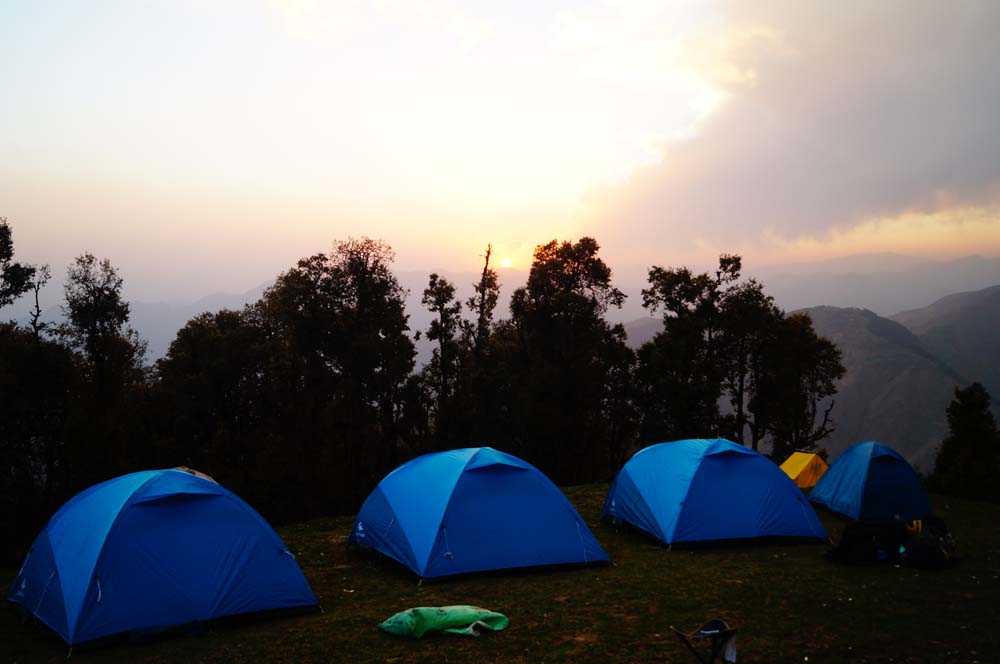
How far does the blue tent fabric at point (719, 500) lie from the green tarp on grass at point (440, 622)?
5.71m

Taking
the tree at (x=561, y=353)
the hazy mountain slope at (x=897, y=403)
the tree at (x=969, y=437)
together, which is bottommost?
the hazy mountain slope at (x=897, y=403)

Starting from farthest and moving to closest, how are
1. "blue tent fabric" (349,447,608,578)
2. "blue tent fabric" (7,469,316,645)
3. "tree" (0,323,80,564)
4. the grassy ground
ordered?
"tree" (0,323,80,564), "blue tent fabric" (349,447,608,578), "blue tent fabric" (7,469,316,645), the grassy ground

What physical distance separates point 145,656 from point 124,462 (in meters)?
23.9

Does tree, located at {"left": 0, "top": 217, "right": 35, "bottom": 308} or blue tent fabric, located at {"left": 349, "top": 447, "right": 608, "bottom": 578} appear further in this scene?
tree, located at {"left": 0, "top": 217, "right": 35, "bottom": 308}

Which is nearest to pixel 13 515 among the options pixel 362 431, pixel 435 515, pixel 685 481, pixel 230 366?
pixel 230 366

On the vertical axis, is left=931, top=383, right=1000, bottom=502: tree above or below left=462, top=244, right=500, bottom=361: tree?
below

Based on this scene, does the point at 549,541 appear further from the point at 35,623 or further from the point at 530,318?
the point at 530,318

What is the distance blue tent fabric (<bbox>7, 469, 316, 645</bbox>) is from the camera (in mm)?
7969

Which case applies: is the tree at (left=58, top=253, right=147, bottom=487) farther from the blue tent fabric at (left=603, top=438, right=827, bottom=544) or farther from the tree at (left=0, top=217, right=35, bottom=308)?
the blue tent fabric at (left=603, top=438, right=827, bottom=544)

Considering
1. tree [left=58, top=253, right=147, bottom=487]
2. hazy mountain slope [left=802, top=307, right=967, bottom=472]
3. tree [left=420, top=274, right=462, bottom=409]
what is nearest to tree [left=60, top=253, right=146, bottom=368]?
tree [left=58, top=253, right=147, bottom=487]

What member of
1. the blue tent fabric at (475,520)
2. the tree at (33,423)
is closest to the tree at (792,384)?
the blue tent fabric at (475,520)

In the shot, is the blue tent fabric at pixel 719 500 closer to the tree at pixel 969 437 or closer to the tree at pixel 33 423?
the tree at pixel 969 437

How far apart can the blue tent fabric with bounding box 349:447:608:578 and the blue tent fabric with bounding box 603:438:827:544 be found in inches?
84.4

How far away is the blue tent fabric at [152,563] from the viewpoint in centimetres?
797
